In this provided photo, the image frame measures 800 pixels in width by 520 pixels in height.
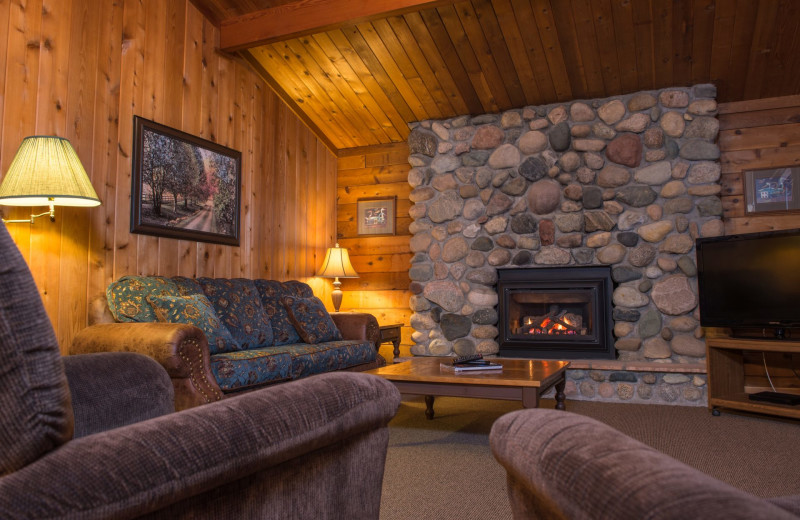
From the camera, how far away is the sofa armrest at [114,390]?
1.24m

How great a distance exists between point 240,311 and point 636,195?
3.06m

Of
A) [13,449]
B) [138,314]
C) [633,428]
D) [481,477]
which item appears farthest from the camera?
[633,428]

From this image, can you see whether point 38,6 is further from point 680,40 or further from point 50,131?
point 680,40

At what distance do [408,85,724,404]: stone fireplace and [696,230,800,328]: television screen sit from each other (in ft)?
0.71

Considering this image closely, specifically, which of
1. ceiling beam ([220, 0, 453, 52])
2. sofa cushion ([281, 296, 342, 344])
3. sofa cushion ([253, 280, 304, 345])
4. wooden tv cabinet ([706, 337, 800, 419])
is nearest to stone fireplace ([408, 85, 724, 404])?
wooden tv cabinet ([706, 337, 800, 419])

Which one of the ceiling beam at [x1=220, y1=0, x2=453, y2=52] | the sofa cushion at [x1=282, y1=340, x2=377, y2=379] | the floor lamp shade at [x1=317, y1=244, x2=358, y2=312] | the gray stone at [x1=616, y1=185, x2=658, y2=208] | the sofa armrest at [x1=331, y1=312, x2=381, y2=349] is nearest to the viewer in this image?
the sofa cushion at [x1=282, y1=340, x2=377, y2=379]

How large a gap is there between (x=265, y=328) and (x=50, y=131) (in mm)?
1658

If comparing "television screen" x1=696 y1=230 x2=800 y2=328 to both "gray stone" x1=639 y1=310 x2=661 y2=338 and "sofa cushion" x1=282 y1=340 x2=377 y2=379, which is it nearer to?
"gray stone" x1=639 y1=310 x2=661 y2=338

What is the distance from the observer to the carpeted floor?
2.16 m

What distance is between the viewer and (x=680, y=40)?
3.96 meters

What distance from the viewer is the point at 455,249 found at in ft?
16.3

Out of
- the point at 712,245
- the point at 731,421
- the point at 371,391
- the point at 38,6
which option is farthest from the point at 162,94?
the point at 731,421

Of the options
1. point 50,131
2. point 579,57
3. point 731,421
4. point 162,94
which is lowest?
point 731,421

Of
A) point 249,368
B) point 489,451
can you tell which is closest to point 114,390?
point 249,368
